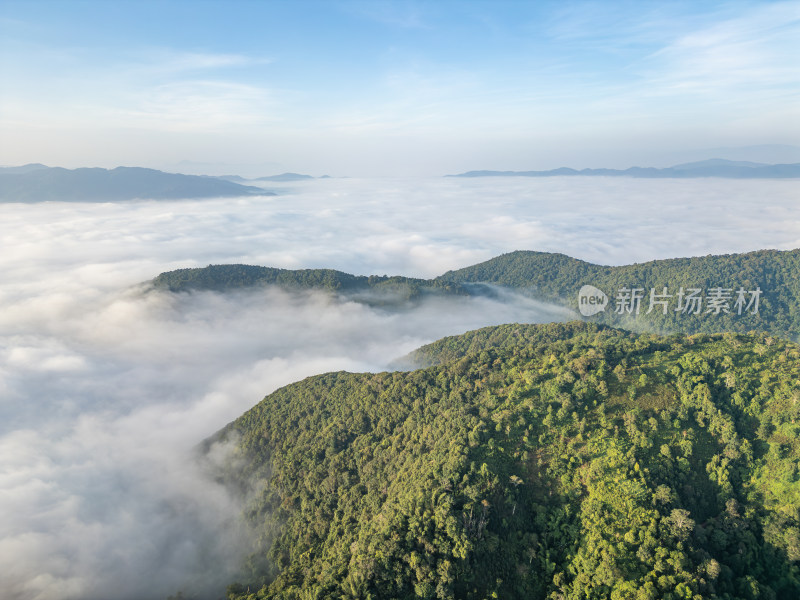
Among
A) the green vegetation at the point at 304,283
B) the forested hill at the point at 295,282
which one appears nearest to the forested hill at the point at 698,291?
the forested hill at the point at 295,282

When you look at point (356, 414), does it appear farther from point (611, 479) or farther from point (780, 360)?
point (780, 360)

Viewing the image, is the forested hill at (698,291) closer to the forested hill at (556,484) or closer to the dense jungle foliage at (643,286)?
the dense jungle foliage at (643,286)

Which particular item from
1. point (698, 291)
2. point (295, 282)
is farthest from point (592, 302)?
point (295, 282)

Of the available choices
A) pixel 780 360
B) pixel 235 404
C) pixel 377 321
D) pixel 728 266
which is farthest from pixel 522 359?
pixel 728 266

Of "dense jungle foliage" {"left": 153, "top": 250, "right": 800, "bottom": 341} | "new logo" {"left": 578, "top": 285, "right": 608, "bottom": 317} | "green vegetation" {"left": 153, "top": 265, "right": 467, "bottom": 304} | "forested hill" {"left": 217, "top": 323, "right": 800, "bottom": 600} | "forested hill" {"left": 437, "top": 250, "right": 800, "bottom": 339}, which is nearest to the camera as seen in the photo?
"forested hill" {"left": 217, "top": 323, "right": 800, "bottom": 600}

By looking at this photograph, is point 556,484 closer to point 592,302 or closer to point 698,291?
point 592,302

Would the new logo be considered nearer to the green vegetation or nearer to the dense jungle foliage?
the dense jungle foliage

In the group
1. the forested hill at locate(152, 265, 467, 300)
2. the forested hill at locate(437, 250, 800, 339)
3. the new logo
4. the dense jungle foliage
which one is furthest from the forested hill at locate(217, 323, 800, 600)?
the forested hill at locate(152, 265, 467, 300)

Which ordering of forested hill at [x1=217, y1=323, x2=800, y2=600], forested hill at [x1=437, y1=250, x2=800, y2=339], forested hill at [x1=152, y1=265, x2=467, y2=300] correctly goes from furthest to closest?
forested hill at [x1=152, y1=265, x2=467, y2=300] < forested hill at [x1=437, y1=250, x2=800, y2=339] < forested hill at [x1=217, y1=323, x2=800, y2=600]
